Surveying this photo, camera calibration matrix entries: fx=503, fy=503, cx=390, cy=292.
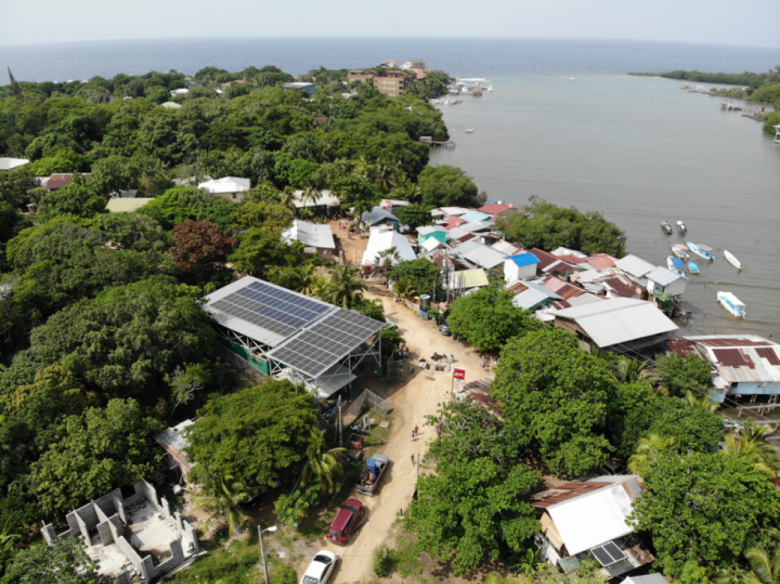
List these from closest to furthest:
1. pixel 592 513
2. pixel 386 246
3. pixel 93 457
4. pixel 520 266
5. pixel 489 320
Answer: pixel 592 513 < pixel 93 457 < pixel 489 320 < pixel 520 266 < pixel 386 246

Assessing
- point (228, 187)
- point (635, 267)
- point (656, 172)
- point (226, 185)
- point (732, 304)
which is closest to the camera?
point (635, 267)

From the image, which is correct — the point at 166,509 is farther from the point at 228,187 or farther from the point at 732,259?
the point at 732,259

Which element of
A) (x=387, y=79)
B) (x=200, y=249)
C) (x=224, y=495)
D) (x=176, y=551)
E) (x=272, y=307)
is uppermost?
(x=387, y=79)

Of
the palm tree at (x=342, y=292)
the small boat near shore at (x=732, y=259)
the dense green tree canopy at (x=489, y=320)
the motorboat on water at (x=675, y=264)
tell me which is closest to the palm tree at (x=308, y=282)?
the palm tree at (x=342, y=292)

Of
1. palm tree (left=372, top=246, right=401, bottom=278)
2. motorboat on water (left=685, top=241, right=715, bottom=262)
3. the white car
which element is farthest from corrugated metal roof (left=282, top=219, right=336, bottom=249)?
motorboat on water (left=685, top=241, right=715, bottom=262)

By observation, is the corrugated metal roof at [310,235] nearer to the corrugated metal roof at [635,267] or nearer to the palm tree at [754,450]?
Answer: the corrugated metal roof at [635,267]

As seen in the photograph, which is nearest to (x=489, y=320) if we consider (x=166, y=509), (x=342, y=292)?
(x=342, y=292)

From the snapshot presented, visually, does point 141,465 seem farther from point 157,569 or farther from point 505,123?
point 505,123
